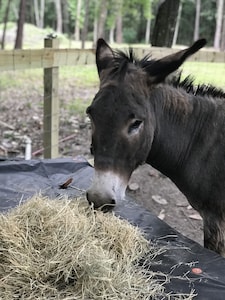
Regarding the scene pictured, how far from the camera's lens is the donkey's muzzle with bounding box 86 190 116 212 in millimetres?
2068

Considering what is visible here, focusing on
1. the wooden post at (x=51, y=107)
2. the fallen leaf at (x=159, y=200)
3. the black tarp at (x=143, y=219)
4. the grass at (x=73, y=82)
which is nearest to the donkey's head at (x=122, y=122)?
the black tarp at (x=143, y=219)

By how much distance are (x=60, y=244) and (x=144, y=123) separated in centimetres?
81

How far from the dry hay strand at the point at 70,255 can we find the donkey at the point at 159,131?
0.61 ft

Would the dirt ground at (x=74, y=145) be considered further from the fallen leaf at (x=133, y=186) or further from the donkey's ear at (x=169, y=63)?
the donkey's ear at (x=169, y=63)

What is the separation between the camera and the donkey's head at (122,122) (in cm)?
212

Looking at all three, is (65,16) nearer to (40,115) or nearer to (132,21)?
(132,21)

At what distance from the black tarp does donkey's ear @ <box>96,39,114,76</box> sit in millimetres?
876

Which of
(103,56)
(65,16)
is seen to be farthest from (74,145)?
(65,16)

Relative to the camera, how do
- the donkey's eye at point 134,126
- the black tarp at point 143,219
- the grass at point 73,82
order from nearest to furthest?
1. the black tarp at point 143,219
2. the donkey's eye at point 134,126
3. the grass at point 73,82

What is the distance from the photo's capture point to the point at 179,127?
2.59 metres

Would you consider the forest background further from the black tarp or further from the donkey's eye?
the donkey's eye

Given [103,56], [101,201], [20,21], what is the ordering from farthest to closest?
[20,21]
[103,56]
[101,201]

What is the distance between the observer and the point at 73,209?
2258 mm

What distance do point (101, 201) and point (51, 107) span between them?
2506 mm
